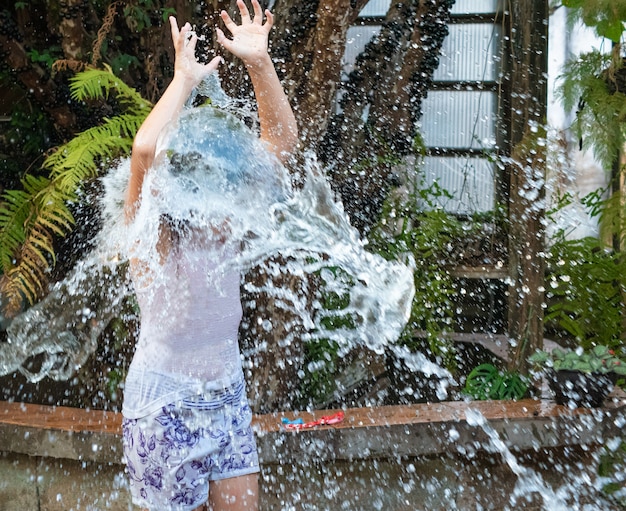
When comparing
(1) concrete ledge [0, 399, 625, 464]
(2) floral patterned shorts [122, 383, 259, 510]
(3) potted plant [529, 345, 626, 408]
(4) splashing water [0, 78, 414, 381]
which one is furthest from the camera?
(3) potted plant [529, 345, 626, 408]

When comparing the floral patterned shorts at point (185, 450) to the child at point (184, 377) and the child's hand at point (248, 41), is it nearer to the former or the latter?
the child at point (184, 377)

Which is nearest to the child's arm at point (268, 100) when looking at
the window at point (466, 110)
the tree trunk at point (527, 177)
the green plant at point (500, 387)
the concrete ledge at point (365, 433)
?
the concrete ledge at point (365, 433)

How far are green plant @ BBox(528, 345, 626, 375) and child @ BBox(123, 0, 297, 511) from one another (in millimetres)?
1745

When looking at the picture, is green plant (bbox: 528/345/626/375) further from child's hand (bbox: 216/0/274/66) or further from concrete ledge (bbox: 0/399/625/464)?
child's hand (bbox: 216/0/274/66)

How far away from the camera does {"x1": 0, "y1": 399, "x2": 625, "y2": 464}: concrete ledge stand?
9.15 feet

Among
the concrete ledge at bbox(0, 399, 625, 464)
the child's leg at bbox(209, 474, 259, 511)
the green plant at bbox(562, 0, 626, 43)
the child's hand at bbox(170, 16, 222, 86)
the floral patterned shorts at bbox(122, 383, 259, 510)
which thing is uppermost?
the green plant at bbox(562, 0, 626, 43)

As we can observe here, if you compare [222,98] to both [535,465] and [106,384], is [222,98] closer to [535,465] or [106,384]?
[106,384]

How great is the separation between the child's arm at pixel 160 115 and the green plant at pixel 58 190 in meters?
1.22

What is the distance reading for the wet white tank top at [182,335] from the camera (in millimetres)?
1790

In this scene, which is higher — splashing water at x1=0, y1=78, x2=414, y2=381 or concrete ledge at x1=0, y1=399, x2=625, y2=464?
splashing water at x1=0, y1=78, x2=414, y2=381

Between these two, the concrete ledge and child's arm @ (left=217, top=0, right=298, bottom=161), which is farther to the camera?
the concrete ledge

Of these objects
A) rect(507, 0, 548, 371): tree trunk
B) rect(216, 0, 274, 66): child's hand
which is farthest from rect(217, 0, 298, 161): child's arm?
rect(507, 0, 548, 371): tree trunk

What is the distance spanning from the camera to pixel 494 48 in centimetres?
518

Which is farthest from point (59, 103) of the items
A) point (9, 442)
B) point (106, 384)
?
point (9, 442)
